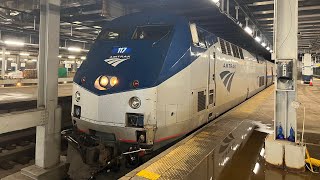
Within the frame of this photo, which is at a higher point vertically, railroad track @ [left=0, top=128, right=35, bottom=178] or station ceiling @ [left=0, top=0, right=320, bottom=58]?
station ceiling @ [left=0, top=0, right=320, bottom=58]

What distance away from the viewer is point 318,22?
13.7 m

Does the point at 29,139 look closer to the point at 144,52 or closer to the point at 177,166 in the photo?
the point at 144,52

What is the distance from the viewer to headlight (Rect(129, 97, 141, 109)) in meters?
4.05

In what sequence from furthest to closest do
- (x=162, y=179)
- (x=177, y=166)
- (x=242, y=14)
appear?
(x=242, y=14) → (x=177, y=166) → (x=162, y=179)

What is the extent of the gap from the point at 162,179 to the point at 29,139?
4.94 meters

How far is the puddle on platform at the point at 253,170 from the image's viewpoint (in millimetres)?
A: 3549

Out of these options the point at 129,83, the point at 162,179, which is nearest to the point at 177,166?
the point at 162,179

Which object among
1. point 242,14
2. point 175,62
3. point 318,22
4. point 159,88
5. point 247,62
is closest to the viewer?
point 159,88

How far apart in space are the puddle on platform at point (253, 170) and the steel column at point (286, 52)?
1.80 ft

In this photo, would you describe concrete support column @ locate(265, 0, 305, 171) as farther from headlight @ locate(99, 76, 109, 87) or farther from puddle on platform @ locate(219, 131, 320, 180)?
headlight @ locate(99, 76, 109, 87)

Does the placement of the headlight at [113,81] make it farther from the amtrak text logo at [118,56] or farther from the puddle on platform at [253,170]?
the puddle on platform at [253,170]

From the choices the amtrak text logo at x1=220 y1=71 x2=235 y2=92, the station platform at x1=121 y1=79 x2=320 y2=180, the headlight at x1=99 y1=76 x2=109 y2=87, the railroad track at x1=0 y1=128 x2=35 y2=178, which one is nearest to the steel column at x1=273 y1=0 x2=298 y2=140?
the station platform at x1=121 y1=79 x2=320 y2=180

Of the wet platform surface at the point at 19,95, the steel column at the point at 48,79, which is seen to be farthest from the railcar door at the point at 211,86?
the wet platform surface at the point at 19,95

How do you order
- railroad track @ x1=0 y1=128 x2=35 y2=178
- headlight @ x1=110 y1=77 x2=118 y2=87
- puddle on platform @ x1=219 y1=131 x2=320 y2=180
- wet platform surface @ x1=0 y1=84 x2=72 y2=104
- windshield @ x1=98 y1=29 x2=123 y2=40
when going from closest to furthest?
puddle on platform @ x1=219 y1=131 x2=320 y2=180 → headlight @ x1=110 y1=77 x2=118 y2=87 → windshield @ x1=98 y1=29 x2=123 y2=40 → railroad track @ x1=0 y1=128 x2=35 y2=178 → wet platform surface @ x1=0 y1=84 x2=72 y2=104
